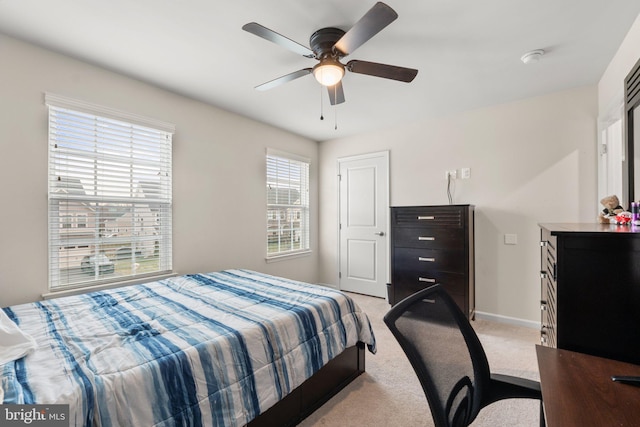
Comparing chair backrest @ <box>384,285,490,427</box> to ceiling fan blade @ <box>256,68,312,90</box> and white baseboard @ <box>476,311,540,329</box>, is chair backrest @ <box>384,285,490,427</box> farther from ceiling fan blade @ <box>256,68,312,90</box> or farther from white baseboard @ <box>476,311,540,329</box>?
white baseboard @ <box>476,311,540,329</box>

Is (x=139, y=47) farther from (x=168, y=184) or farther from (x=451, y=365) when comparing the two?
(x=451, y=365)

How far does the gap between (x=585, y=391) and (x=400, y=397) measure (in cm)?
136

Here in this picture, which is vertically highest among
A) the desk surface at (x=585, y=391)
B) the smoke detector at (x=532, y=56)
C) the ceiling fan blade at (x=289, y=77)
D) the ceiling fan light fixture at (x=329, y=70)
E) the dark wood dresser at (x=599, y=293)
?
the smoke detector at (x=532, y=56)

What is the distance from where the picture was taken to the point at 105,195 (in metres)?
2.49

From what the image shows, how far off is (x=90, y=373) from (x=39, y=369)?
0.24 m

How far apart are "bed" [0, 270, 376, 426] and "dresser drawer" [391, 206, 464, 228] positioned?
1591mm

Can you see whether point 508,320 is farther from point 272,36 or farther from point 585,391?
point 272,36

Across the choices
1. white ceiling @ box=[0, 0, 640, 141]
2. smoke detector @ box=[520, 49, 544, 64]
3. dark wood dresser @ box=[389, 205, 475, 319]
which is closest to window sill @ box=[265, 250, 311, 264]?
dark wood dresser @ box=[389, 205, 475, 319]

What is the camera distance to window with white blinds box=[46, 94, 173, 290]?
88.4 inches

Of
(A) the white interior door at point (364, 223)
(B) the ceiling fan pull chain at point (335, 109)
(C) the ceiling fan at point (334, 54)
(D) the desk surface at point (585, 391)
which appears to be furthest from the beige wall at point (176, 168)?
(D) the desk surface at point (585, 391)

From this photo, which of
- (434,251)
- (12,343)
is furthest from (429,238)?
(12,343)

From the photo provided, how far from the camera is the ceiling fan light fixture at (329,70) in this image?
1.91 metres

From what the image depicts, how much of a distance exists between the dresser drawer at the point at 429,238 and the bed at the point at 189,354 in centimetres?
148
